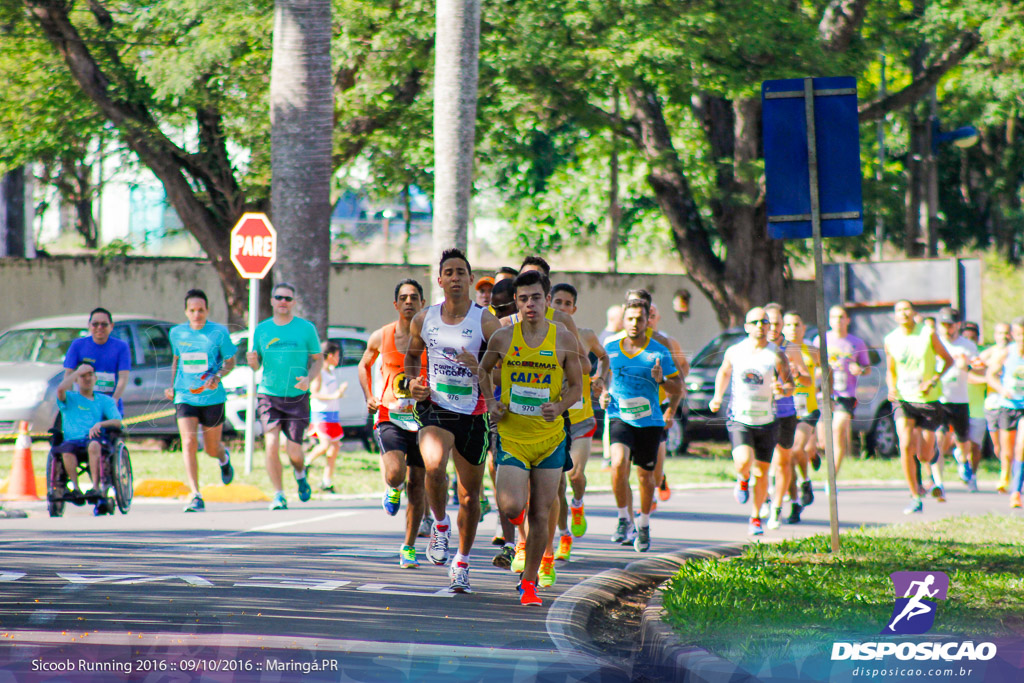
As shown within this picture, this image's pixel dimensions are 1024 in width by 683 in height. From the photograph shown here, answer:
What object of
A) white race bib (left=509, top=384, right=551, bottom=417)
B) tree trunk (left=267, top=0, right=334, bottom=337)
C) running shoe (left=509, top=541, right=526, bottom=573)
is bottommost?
running shoe (left=509, top=541, right=526, bottom=573)

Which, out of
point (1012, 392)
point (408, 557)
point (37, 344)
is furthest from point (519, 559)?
point (37, 344)

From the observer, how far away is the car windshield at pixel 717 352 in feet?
69.4

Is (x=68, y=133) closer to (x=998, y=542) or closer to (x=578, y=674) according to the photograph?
(x=998, y=542)

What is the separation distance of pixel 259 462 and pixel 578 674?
11227mm

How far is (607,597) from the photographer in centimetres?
842

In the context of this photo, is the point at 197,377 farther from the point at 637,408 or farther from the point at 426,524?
the point at 637,408

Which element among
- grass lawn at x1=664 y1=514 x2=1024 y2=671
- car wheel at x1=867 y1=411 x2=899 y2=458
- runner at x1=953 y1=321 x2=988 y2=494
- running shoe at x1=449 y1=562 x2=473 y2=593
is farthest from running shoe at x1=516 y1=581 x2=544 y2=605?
car wheel at x1=867 y1=411 x2=899 y2=458

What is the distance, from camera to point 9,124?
20.8m

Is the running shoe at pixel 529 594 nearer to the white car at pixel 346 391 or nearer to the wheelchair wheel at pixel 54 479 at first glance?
the wheelchair wheel at pixel 54 479

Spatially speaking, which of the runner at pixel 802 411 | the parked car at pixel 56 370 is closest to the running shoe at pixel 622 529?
the runner at pixel 802 411

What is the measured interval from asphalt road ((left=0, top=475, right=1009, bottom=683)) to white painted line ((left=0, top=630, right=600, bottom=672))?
0.03 feet

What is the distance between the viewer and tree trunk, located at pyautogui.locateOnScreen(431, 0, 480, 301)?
14117 mm

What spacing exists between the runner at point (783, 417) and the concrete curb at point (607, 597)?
1578mm

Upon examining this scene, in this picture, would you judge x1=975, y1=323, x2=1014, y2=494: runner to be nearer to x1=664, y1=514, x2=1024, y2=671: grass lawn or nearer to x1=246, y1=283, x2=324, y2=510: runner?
x1=664, y1=514, x2=1024, y2=671: grass lawn
